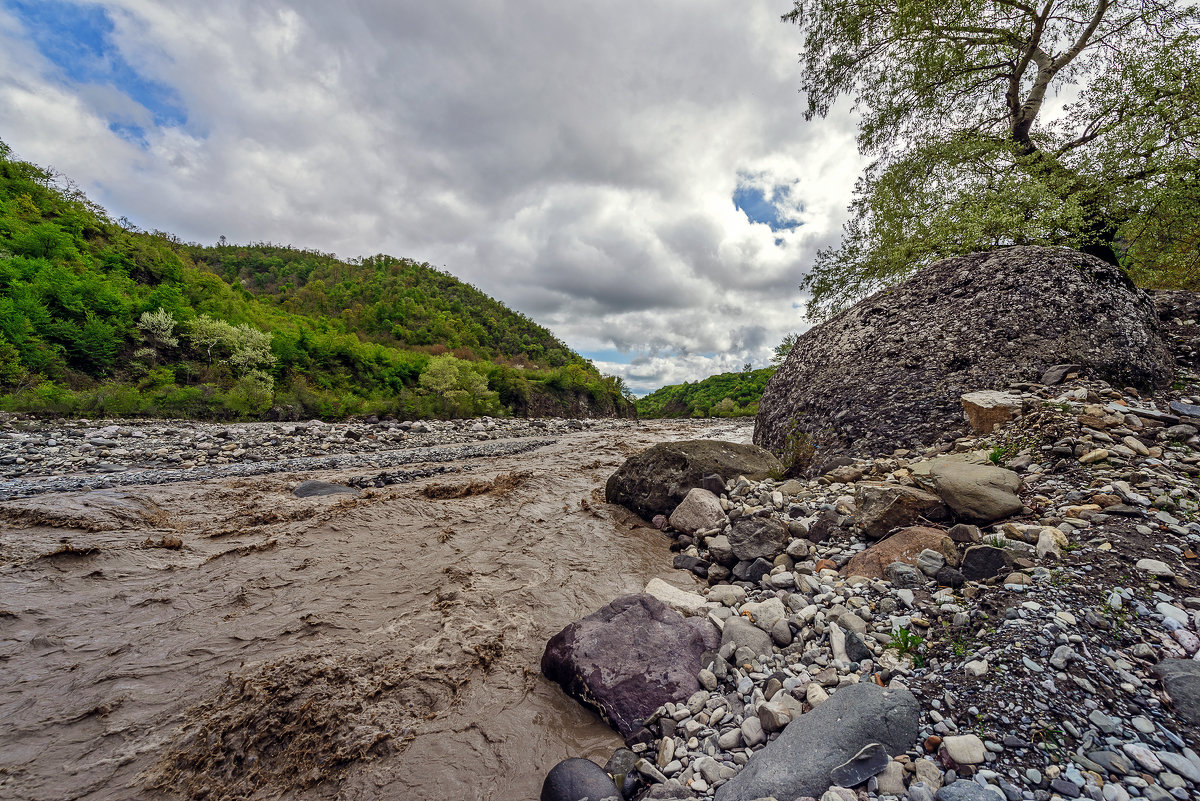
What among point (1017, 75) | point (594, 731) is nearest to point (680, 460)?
point (594, 731)

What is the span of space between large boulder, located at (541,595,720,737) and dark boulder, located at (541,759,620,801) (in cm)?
51

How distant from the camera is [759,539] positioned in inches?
193

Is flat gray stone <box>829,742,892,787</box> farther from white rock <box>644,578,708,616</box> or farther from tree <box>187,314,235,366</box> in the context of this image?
tree <box>187,314,235,366</box>

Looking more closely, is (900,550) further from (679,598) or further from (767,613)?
(679,598)

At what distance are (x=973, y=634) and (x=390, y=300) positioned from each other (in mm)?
82559

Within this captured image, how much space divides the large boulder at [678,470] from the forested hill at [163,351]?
26.6 m

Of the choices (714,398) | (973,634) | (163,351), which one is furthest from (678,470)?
(714,398)

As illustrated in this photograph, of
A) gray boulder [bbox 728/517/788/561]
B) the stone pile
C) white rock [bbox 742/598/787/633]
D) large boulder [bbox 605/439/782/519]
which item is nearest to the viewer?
white rock [bbox 742/598/787/633]

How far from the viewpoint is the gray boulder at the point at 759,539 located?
188 inches

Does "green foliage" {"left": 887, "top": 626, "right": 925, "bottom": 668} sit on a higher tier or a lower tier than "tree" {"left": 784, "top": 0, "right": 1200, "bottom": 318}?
lower

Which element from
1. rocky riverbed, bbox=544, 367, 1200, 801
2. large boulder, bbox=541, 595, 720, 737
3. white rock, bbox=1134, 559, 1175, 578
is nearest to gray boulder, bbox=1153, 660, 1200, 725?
rocky riverbed, bbox=544, 367, 1200, 801

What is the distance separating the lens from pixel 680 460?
7.41 meters

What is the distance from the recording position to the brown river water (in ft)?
8.86

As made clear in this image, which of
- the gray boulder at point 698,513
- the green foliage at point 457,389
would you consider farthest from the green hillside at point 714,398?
the gray boulder at point 698,513
